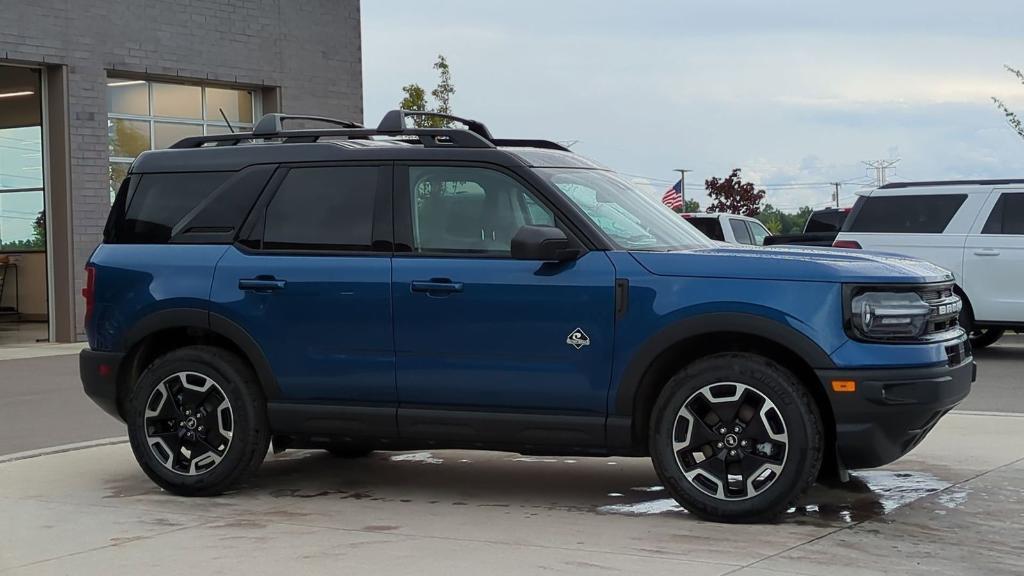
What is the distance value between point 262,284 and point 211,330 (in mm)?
421

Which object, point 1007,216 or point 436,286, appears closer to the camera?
point 436,286

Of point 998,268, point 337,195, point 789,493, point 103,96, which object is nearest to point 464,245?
point 337,195

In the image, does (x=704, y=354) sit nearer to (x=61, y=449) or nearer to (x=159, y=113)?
(x=61, y=449)

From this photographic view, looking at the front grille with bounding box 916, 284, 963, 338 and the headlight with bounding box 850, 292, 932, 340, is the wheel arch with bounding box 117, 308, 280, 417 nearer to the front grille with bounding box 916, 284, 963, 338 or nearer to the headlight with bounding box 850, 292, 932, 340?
the headlight with bounding box 850, 292, 932, 340

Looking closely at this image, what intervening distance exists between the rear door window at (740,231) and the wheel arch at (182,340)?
48.9 ft

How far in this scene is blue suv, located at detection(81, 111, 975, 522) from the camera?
6348 millimetres

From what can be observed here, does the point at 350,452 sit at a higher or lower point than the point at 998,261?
lower

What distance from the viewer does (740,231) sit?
870 inches

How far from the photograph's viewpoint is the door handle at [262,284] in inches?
Result: 286

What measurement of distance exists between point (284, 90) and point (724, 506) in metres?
18.5

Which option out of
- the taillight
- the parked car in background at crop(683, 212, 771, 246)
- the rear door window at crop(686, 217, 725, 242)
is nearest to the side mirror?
the taillight

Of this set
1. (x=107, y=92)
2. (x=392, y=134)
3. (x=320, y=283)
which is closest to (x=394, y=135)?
(x=392, y=134)

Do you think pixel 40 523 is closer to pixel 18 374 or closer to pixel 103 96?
pixel 18 374

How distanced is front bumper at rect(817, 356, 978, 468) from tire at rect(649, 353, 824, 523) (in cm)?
15
